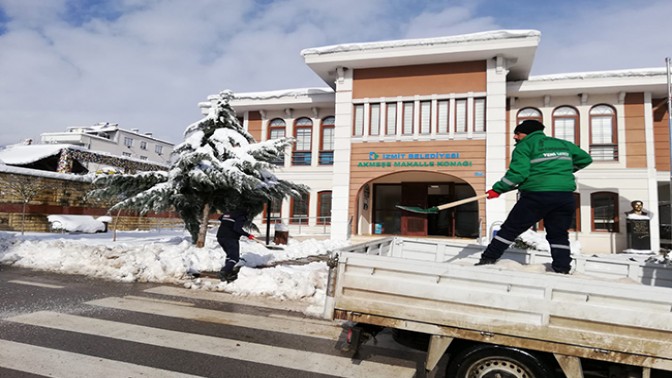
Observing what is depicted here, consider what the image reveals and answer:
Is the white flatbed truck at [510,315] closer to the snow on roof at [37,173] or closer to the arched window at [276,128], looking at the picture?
the snow on roof at [37,173]

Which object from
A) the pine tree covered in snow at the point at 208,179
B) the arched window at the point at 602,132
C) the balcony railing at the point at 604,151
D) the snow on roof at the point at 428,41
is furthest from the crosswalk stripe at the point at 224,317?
the arched window at the point at 602,132

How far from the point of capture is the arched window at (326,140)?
838 inches

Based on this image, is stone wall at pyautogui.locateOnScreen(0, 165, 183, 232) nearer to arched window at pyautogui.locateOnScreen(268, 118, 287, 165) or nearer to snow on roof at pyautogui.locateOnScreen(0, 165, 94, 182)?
snow on roof at pyautogui.locateOnScreen(0, 165, 94, 182)

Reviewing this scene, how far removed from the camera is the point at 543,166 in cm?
418

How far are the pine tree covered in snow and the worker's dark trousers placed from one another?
24.8 feet

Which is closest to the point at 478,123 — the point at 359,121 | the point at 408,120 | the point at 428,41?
the point at 408,120

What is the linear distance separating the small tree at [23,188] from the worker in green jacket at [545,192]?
17941mm

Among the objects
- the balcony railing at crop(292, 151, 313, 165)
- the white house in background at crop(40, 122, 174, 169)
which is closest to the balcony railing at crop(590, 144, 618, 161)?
the balcony railing at crop(292, 151, 313, 165)

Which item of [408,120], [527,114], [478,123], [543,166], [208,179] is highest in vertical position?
[527,114]

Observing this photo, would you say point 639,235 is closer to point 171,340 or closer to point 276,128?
point 276,128

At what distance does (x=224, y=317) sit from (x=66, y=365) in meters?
2.16

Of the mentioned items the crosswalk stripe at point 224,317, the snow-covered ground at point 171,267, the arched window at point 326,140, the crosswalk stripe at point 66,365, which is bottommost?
the crosswalk stripe at point 66,365

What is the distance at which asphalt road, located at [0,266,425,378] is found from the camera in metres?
3.96

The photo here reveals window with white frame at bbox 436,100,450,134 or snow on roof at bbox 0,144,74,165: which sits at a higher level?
window with white frame at bbox 436,100,450,134
